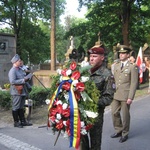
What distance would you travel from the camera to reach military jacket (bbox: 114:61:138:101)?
18.0 feet

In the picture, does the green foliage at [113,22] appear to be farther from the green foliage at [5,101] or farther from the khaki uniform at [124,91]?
the khaki uniform at [124,91]

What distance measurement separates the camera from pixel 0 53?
15852 millimetres

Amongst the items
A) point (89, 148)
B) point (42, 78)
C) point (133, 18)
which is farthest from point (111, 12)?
point (89, 148)

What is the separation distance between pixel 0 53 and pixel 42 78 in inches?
159

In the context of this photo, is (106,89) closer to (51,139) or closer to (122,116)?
(122,116)

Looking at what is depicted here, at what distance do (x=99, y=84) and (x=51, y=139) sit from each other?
8.57 feet

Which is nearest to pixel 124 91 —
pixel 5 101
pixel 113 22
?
pixel 5 101

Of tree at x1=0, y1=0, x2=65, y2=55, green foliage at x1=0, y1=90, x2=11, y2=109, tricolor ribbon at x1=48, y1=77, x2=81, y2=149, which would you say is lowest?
green foliage at x1=0, y1=90, x2=11, y2=109

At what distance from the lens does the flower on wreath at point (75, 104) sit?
339cm

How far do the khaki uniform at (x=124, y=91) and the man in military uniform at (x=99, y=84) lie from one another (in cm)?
186

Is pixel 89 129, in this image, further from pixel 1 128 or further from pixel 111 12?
pixel 111 12

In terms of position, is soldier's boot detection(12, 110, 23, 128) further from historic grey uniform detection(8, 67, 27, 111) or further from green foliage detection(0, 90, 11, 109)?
green foliage detection(0, 90, 11, 109)

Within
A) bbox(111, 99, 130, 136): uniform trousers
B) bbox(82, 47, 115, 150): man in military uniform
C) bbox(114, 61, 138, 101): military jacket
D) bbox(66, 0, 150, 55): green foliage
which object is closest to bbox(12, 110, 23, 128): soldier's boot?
bbox(111, 99, 130, 136): uniform trousers

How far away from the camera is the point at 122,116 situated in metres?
5.79
